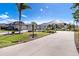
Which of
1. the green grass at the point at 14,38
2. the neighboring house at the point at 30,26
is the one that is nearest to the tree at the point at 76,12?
the neighboring house at the point at 30,26

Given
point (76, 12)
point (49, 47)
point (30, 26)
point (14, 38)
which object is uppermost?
point (76, 12)

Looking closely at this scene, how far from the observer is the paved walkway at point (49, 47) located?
355 centimetres

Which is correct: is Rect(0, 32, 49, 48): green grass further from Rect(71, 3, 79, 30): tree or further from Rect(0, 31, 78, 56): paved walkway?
Rect(71, 3, 79, 30): tree

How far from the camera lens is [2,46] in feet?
11.7

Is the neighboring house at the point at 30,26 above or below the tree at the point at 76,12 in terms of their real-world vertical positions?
below

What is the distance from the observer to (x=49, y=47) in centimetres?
366

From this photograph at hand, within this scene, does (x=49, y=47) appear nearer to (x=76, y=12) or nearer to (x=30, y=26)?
(x=30, y=26)

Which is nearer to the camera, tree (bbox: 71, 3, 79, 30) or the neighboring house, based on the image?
tree (bbox: 71, 3, 79, 30)

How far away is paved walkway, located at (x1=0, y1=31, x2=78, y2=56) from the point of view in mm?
3549

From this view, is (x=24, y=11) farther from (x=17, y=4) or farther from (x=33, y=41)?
(x=33, y=41)

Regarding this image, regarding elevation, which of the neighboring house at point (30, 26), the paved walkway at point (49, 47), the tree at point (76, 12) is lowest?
the paved walkway at point (49, 47)

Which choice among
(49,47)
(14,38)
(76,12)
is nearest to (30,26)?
(14,38)

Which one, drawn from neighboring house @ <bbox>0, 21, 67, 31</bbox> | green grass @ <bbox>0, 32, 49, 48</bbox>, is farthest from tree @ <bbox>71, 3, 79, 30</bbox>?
green grass @ <bbox>0, 32, 49, 48</bbox>

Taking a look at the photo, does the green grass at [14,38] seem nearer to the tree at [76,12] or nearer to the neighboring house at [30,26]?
the neighboring house at [30,26]
